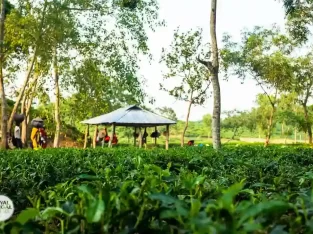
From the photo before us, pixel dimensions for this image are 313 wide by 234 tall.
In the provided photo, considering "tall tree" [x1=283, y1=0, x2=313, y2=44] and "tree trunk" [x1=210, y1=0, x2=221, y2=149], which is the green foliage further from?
"tree trunk" [x1=210, y1=0, x2=221, y2=149]

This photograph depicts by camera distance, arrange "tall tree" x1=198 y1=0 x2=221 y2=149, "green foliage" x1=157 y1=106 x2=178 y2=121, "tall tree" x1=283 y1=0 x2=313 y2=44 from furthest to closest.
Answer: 1. "green foliage" x1=157 y1=106 x2=178 y2=121
2. "tall tree" x1=283 y1=0 x2=313 y2=44
3. "tall tree" x1=198 y1=0 x2=221 y2=149

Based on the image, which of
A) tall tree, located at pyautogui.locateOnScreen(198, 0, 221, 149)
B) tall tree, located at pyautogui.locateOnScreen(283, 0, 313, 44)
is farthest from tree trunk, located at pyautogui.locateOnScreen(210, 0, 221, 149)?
tall tree, located at pyautogui.locateOnScreen(283, 0, 313, 44)

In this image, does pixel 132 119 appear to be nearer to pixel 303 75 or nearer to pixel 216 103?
pixel 216 103

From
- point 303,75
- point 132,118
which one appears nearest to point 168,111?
point 303,75

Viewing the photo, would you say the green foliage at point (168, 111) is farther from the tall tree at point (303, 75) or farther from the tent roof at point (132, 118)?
the tent roof at point (132, 118)

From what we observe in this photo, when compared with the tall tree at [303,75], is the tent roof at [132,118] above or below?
below

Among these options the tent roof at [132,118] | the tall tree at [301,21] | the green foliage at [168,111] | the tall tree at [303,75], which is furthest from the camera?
the green foliage at [168,111]

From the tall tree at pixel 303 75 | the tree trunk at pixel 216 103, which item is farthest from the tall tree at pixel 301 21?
the tall tree at pixel 303 75

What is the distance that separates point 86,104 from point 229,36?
9859mm

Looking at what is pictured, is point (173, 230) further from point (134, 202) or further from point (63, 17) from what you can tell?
point (63, 17)

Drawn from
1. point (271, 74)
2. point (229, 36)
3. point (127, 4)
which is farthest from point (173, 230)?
point (271, 74)

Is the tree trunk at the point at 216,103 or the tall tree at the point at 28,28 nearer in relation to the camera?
the tree trunk at the point at 216,103

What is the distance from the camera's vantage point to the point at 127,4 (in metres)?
14.0

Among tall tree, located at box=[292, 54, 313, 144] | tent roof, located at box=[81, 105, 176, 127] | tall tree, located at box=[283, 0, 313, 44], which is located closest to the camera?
tall tree, located at box=[283, 0, 313, 44]
